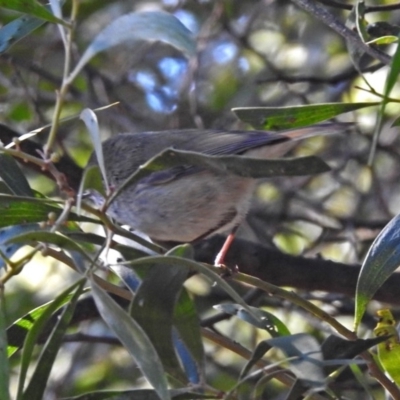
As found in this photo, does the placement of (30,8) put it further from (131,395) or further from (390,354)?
(390,354)

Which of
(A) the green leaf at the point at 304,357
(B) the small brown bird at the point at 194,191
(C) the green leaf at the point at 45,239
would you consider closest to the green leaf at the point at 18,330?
(C) the green leaf at the point at 45,239

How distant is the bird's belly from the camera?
11.7 feet

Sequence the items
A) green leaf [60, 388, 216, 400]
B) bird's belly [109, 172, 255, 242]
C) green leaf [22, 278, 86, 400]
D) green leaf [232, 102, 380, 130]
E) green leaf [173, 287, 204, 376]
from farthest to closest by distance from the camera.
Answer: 1. bird's belly [109, 172, 255, 242]
2. green leaf [232, 102, 380, 130]
3. green leaf [173, 287, 204, 376]
4. green leaf [60, 388, 216, 400]
5. green leaf [22, 278, 86, 400]

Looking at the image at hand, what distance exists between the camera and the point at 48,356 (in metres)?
1.66

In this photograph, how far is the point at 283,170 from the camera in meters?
1.50

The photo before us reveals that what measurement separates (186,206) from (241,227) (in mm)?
1195

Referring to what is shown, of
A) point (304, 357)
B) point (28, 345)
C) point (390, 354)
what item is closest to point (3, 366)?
point (28, 345)

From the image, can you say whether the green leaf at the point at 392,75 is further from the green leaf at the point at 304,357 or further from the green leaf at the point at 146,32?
the green leaf at the point at 304,357

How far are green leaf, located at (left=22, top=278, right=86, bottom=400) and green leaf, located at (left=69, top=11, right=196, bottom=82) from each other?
453mm

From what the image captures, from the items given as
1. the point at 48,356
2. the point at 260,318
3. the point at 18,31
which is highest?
the point at 18,31

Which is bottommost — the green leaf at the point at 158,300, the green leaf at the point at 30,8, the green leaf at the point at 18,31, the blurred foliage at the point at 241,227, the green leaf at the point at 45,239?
the blurred foliage at the point at 241,227

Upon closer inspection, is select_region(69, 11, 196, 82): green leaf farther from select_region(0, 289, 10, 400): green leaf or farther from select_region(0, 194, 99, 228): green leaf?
select_region(0, 289, 10, 400): green leaf

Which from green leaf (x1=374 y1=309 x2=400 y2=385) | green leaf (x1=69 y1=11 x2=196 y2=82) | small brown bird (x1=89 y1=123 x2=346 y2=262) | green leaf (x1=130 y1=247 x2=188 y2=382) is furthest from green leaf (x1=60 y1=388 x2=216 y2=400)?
small brown bird (x1=89 y1=123 x2=346 y2=262)

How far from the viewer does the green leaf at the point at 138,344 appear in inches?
59.0
